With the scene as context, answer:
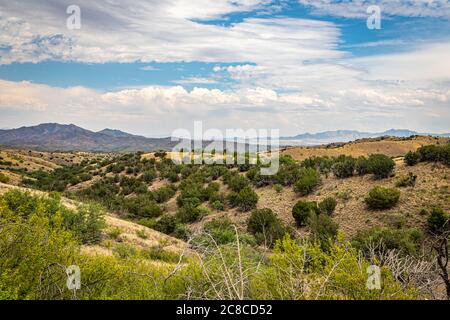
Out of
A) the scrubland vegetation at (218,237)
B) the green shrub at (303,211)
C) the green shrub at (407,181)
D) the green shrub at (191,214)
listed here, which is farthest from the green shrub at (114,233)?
the green shrub at (407,181)

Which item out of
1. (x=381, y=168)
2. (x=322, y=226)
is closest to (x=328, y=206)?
(x=322, y=226)

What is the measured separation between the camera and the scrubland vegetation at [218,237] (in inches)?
207

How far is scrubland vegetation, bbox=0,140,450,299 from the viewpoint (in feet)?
17.2

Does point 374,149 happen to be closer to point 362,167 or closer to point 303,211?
point 362,167

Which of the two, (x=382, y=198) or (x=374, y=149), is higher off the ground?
(x=374, y=149)

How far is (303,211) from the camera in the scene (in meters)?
25.2

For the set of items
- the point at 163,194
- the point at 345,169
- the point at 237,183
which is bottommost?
the point at 163,194

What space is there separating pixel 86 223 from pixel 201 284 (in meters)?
12.8

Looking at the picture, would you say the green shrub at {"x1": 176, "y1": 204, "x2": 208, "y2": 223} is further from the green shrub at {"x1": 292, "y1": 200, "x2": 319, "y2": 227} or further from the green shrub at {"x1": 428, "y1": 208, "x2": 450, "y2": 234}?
the green shrub at {"x1": 428, "y1": 208, "x2": 450, "y2": 234}

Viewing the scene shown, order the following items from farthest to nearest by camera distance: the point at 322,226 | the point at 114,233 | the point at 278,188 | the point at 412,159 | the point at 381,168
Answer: the point at 278,188 → the point at 412,159 → the point at 381,168 → the point at 322,226 → the point at 114,233

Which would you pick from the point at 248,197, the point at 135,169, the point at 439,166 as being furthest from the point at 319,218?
the point at 135,169

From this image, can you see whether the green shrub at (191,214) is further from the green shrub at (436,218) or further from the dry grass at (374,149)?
the dry grass at (374,149)

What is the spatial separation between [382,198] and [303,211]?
17.8 ft
